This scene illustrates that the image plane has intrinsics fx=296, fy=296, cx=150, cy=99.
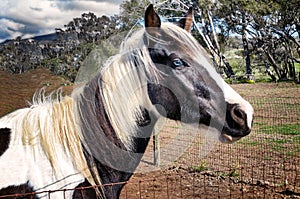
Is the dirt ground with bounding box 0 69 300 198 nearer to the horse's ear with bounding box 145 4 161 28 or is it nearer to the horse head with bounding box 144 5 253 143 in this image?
the horse head with bounding box 144 5 253 143

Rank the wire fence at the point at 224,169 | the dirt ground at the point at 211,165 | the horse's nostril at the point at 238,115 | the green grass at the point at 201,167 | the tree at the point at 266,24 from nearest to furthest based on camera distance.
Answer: the horse's nostril at the point at 238,115
the dirt ground at the point at 211,165
the wire fence at the point at 224,169
the green grass at the point at 201,167
the tree at the point at 266,24

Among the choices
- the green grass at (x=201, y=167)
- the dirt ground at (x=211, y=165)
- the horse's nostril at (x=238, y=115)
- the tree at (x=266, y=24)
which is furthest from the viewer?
the tree at (x=266, y=24)

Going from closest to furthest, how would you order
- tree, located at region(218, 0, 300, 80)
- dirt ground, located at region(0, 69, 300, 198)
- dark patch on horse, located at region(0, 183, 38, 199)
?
dark patch on horse, located at region(0, 183, 38, 199), dirt ground, located at region(0, 69, 300, 198), tree, located at region(218, 0, 300, 80)

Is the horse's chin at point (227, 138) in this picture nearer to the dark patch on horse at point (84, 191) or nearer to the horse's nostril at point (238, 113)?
the horse's nostril at point (238, 113)

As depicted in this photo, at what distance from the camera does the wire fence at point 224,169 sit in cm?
416

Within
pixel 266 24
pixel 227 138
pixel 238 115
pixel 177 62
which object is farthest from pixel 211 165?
pixel 266 24

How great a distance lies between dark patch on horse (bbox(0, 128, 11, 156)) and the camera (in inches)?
63.5

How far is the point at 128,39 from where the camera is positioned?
187 cm

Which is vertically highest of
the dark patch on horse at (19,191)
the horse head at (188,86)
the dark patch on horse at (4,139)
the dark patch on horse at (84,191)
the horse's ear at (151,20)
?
the horse's ear at (151,20)

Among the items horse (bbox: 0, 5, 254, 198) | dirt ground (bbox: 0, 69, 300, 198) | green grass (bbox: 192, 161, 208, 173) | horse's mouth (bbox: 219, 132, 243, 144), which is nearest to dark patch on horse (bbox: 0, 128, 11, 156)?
horse (bbox: 0, 5, 254, 198)

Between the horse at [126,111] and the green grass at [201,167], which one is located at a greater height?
the horse at [126,111]

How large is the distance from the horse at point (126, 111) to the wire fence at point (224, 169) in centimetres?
145

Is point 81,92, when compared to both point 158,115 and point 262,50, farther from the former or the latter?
point 262,50

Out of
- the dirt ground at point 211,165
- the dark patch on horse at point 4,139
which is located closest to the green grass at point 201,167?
the dirt ground at point 211,165
